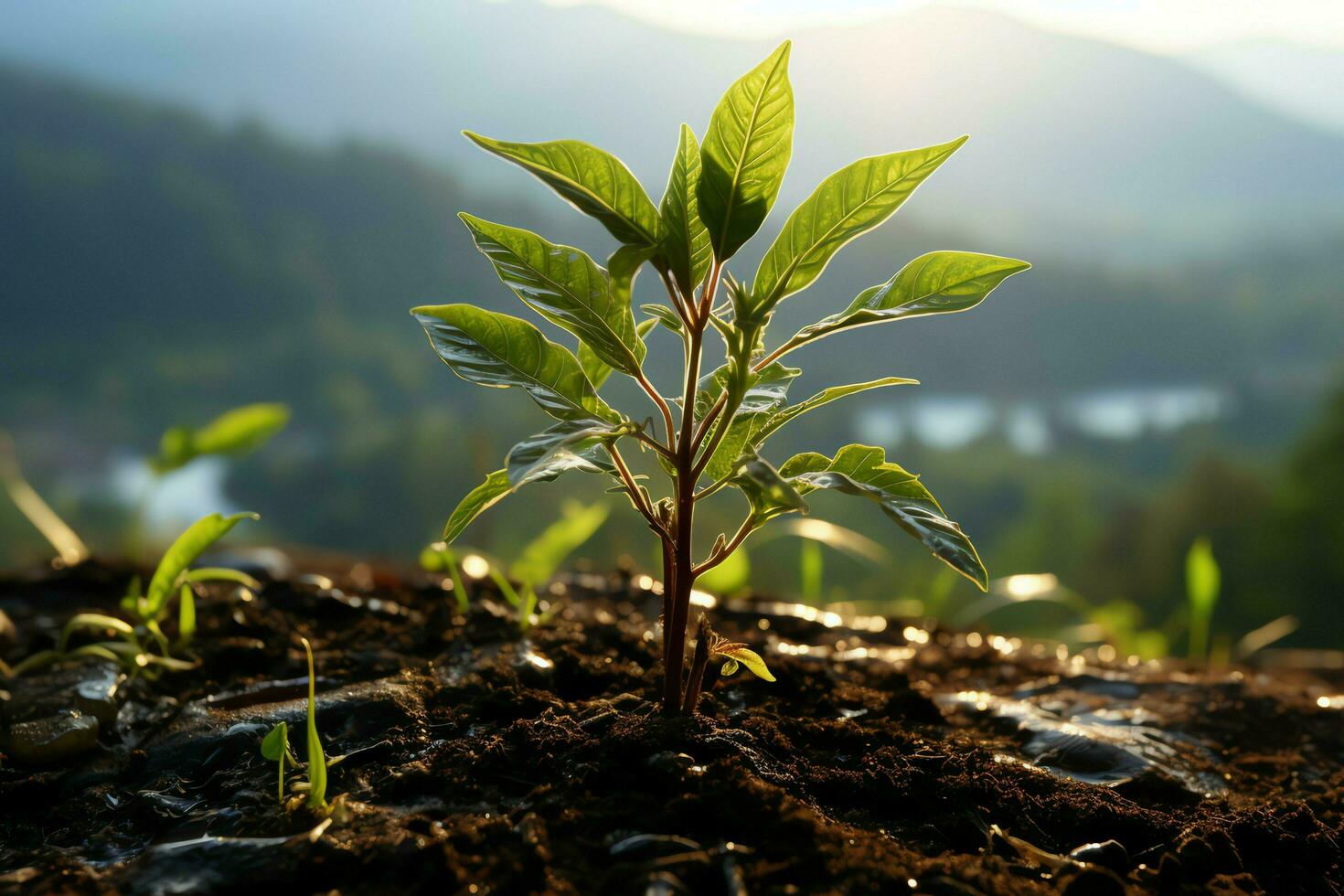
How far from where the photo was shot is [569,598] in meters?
1.92

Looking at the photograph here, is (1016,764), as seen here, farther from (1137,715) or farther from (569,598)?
(569,598)

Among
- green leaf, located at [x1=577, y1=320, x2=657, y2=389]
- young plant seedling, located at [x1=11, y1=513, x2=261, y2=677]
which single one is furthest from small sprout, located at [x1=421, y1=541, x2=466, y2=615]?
green leaf, located at [x1=577, y1=320, x2=657, y2=389]

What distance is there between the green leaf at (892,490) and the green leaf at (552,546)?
755 mm

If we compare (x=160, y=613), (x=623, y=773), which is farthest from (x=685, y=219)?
(x=160, y=613)

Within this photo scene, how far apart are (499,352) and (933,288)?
1.56ft

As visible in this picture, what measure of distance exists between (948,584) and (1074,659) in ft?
1.57

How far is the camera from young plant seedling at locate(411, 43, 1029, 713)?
35.3 inches

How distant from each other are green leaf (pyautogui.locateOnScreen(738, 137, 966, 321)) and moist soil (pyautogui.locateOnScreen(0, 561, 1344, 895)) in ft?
1.65

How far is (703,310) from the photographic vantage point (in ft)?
3.17

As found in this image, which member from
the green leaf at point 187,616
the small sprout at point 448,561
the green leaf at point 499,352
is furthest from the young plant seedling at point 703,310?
the green leaf at point 187,616

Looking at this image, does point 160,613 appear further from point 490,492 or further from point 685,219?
point 685,219

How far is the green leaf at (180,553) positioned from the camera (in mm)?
1438

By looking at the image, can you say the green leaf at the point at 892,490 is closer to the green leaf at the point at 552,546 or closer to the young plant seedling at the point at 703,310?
the young plant seedling at the point at 703,310

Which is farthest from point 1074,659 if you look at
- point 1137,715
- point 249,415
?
point 249,415
